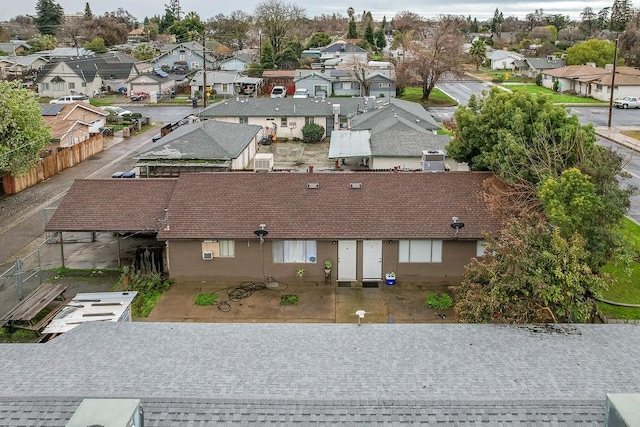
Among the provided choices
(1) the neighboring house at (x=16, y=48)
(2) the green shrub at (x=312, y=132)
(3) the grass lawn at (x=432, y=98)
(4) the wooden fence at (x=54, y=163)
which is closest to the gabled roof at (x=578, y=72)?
(3) the grass lawn at (x=432, y=98)

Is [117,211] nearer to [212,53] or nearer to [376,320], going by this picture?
[376,320]

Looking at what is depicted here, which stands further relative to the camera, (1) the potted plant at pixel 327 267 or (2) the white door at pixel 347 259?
(2) the white door at pixel 347 259

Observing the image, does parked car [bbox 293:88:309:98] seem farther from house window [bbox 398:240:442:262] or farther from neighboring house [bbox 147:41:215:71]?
house window [bbox 398:240:442:262]

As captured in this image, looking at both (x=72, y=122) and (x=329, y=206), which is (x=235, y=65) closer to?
(x=72, y=122)

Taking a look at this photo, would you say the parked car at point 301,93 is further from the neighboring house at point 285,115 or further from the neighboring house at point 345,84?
the neighboring house at point 285,115

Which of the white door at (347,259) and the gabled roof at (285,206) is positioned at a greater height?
the gabled roof at (285,206)

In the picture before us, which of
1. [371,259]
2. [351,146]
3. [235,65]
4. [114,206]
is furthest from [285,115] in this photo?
[235,65]

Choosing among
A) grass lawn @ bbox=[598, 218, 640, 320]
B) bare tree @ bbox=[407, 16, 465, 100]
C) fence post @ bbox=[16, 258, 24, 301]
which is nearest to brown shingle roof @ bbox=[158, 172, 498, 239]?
grass lawn @ bbox=[598, 218, 640, 320]
